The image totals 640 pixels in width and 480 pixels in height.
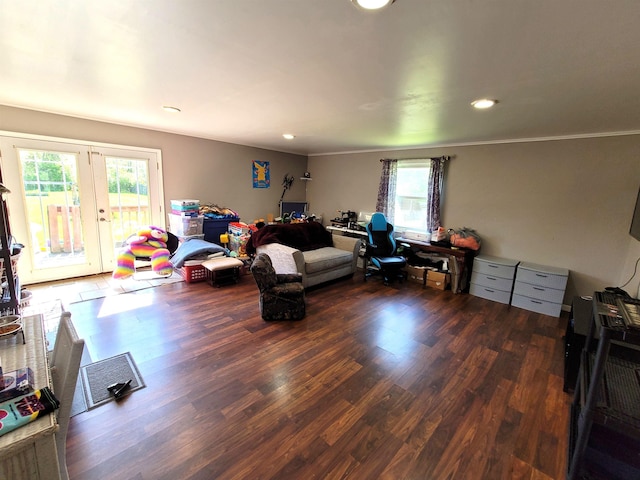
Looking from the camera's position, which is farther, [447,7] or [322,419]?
[322,419]

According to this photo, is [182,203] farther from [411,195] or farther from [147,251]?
[411,195]

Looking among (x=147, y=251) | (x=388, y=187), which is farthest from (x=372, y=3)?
(x=147, y=251)

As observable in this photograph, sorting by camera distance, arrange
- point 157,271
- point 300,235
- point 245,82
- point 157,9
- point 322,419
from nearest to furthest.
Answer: point 157,9 → point 322,419 → point 245,82 → point 157,271 → point 300,235

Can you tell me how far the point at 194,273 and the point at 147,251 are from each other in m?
0.82

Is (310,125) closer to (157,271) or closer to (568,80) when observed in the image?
(568,80)

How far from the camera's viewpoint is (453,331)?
3.04m

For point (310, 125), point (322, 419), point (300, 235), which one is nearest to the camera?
point (322, 419)

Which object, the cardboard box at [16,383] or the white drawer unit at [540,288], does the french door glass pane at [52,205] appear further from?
the white drawer unit at [540,288]

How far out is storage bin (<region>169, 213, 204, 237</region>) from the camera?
15.0ft

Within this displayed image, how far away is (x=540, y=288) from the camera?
11.8 ft

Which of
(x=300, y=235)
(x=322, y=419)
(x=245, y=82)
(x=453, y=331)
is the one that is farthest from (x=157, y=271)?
(x=453, y=331)

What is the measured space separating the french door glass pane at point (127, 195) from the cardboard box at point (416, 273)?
15.1 ft

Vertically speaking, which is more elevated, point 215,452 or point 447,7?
point 447,7

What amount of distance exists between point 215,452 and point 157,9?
7.71ft
